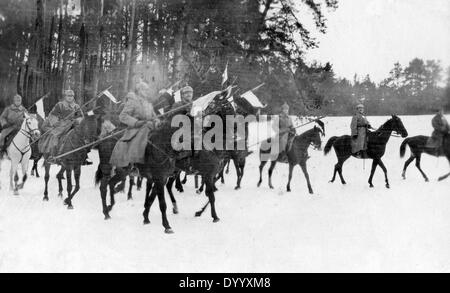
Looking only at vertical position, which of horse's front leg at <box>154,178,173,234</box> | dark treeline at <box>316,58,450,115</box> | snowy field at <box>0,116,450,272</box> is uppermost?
dark treeline at <box>316,58,450,115</box>

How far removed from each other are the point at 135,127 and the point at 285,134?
5.42 m

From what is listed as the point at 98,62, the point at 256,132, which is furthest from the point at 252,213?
the point at 98,62

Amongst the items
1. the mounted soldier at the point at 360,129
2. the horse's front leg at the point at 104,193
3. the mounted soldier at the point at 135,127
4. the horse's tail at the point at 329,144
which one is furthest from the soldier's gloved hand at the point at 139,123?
the horse's tail at the point at 329,144

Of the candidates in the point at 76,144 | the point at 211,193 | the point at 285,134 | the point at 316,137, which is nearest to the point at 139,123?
→ the point at 211,193

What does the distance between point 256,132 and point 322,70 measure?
3020mm

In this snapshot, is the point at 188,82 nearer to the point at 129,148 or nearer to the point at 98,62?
the point at 98,62

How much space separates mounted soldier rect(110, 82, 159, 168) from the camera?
21.6 feet

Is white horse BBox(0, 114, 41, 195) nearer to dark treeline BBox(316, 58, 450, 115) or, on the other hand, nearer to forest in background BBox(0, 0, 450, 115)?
forest in background BBox(0, 0, 450, 115)

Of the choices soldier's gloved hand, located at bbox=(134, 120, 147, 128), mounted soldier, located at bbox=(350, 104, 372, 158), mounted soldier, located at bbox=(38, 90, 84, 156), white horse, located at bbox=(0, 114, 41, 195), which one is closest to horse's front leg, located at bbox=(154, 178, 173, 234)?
soldier's gloved hand, located at bbox=(134, 120, 147, 128)

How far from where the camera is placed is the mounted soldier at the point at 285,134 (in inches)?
430

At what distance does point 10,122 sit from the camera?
9516mm

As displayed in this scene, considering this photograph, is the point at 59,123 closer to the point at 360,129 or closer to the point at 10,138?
the point at 10,138

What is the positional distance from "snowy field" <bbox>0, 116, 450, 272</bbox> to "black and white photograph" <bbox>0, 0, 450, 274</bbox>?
34 mm
